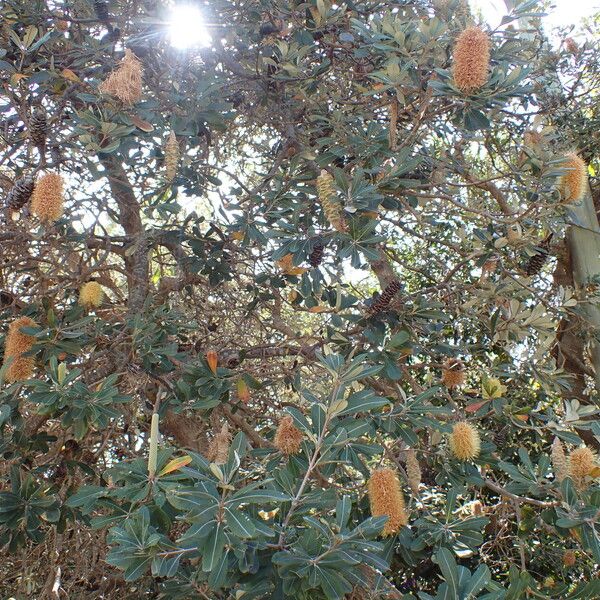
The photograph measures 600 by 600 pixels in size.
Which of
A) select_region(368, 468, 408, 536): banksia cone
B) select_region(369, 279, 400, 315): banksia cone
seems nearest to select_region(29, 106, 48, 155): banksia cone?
select_region(369, 279, 400, 315): banksia cone

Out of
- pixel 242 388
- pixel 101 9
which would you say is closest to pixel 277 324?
pixel 242 388

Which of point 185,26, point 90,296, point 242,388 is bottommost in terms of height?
point 242,388

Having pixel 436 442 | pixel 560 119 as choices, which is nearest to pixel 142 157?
pixel 436 442

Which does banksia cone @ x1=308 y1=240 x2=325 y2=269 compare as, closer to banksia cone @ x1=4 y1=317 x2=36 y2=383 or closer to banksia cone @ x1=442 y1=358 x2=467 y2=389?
banksia cone @ x1=442 y1=358 x2=467 y2=389

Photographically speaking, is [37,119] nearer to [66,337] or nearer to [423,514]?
[66,337]

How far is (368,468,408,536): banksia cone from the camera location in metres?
1.73

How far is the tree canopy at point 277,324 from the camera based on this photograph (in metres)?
1.52

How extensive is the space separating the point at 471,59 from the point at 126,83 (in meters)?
1.01

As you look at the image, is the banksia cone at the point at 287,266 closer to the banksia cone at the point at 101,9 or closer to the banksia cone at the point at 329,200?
the banksia cone at the point at 329,200

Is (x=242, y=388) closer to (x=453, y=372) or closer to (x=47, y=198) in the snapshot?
(x=453, y=372)

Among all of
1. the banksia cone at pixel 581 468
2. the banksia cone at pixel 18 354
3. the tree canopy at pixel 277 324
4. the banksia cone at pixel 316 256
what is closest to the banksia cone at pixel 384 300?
the tree canopy at pixel 277 324

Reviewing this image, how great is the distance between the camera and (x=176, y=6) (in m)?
2.50

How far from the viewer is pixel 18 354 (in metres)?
2.04

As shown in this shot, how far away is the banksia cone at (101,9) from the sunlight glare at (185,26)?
228 mm
